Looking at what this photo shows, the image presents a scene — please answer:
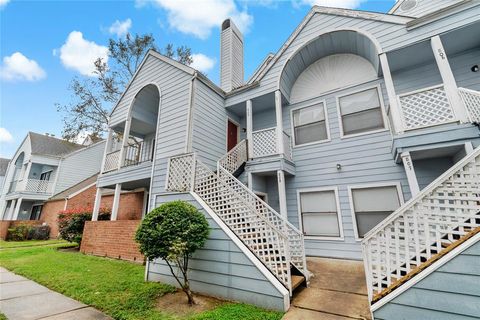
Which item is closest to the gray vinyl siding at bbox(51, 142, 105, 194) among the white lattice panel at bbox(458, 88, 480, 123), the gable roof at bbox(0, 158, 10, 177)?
the gable roof at bbox(0, 158, 10, 177)

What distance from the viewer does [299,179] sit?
309 inches

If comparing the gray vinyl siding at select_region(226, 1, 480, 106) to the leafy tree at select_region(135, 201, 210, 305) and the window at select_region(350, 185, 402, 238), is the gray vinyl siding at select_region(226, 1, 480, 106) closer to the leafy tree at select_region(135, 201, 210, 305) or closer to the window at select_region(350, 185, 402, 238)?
the window at select_region(350, 185, 402, 238)

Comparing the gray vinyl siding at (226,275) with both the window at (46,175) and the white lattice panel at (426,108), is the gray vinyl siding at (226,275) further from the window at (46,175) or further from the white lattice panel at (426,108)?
the window at (46,175)

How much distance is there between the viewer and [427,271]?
2.75 metres

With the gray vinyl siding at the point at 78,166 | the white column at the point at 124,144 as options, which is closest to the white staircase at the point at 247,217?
the white column at the point at 124,144

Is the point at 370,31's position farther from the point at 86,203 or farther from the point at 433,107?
the point at 86,203

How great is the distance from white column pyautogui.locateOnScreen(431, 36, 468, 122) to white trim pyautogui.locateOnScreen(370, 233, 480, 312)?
387 cm

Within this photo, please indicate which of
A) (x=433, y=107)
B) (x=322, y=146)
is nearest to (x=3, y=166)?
(x=322, y=146)

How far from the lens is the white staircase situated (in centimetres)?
421

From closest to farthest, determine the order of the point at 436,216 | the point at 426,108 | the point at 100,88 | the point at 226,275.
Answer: the point at 436,216 → the point at 226,275 → the point at 426,108 → the point at 100,88

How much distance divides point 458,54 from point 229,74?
27.6 feet

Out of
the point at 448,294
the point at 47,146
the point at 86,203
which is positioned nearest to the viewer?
the point at 448,294

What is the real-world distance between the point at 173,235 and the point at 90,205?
51.5 ft

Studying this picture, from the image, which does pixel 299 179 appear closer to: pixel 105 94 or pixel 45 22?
pixel 45 22
